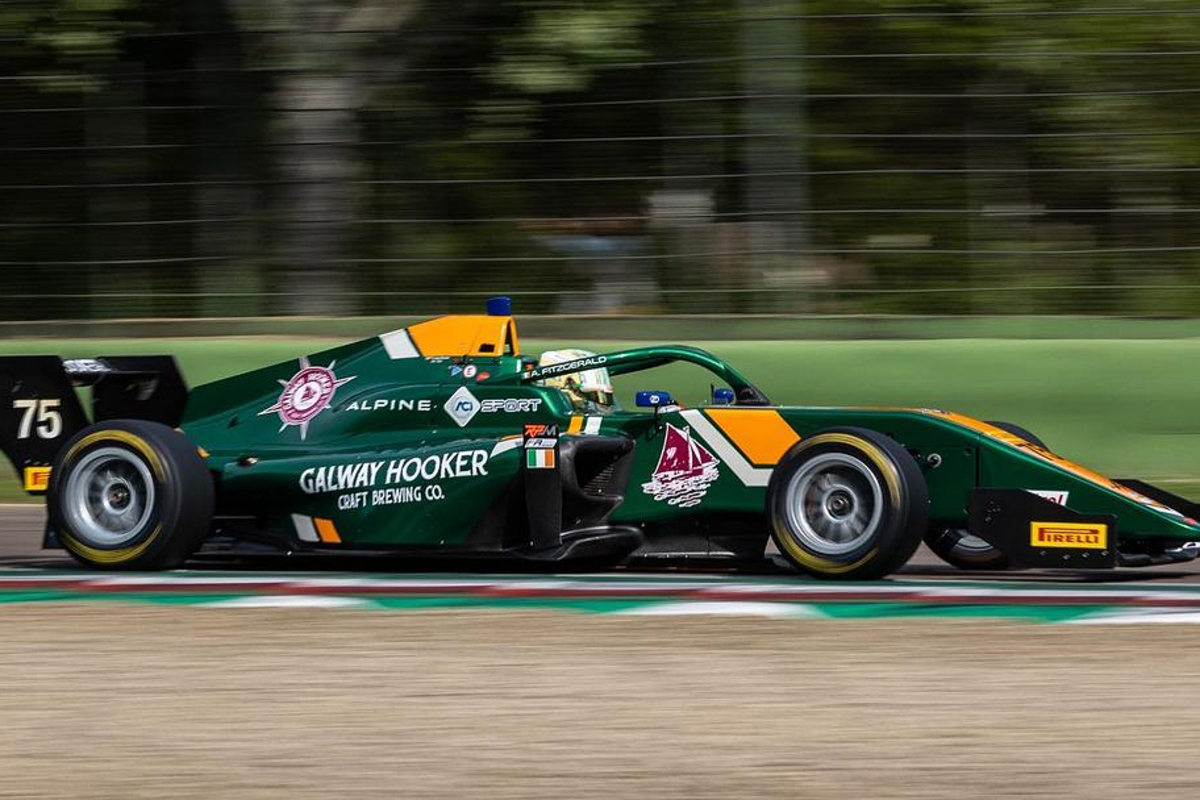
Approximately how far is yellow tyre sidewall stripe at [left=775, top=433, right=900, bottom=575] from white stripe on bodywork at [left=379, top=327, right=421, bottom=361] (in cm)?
189

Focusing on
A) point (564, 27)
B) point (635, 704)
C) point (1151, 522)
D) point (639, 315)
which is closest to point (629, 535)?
point (1151, 522)

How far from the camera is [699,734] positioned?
15.5ft

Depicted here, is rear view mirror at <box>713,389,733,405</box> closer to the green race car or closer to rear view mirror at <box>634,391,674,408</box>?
the green race car

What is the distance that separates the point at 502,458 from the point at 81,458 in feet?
5.65

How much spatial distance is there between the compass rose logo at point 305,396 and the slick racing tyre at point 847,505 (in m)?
2.03

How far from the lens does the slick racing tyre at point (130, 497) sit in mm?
7555

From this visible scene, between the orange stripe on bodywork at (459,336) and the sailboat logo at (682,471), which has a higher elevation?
the orange stripe on bodywork at (459,336)

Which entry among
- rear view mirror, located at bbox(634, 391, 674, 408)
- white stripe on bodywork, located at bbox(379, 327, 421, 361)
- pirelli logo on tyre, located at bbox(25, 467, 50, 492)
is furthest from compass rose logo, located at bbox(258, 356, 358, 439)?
rear view mirror, located at bbox(634, 391, 674, 408)

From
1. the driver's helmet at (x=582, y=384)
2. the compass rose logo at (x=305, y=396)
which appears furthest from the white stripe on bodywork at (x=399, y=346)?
the driver's helmet at (x=582, y=384)

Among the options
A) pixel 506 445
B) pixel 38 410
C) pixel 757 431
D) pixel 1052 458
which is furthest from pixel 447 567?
pixel 1052 458

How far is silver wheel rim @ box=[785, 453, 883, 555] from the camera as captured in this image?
6.89m

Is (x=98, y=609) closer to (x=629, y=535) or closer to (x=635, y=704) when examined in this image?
(x=629, y=535)

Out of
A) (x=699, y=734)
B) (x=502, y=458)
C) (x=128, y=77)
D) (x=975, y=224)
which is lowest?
(x=699, y=734)

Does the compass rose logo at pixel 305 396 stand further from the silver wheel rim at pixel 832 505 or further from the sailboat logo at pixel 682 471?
the silver wheel rim at pixel 832 505
